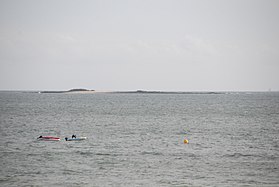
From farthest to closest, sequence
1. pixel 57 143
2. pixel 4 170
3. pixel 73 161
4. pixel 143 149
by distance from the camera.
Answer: pixel 57 143, pixel 143 149, pixel 73 161, pixel 4 170

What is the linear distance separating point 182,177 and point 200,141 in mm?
20994

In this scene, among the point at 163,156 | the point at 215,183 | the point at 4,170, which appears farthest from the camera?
the point at 163,156

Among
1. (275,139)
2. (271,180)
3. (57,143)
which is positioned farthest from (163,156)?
(275,139)

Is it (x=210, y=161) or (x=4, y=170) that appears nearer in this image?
(x=4, y=170)

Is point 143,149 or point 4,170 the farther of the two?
point 143,149

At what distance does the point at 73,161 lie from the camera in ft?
129

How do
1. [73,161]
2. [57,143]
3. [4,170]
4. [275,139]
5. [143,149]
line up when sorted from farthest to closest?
[275,139], [57,143], [143,149], [73,161], [4,170]

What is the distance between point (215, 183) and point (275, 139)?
27.2 m

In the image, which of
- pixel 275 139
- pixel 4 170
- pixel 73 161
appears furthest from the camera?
pixel 275 139

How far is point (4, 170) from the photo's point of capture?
1391 inches

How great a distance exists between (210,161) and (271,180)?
26.8ft

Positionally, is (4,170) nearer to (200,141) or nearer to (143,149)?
(143,149)

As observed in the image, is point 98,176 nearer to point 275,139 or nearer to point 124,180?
point 124,180

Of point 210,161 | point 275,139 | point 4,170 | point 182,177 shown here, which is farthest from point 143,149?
point 275,139
